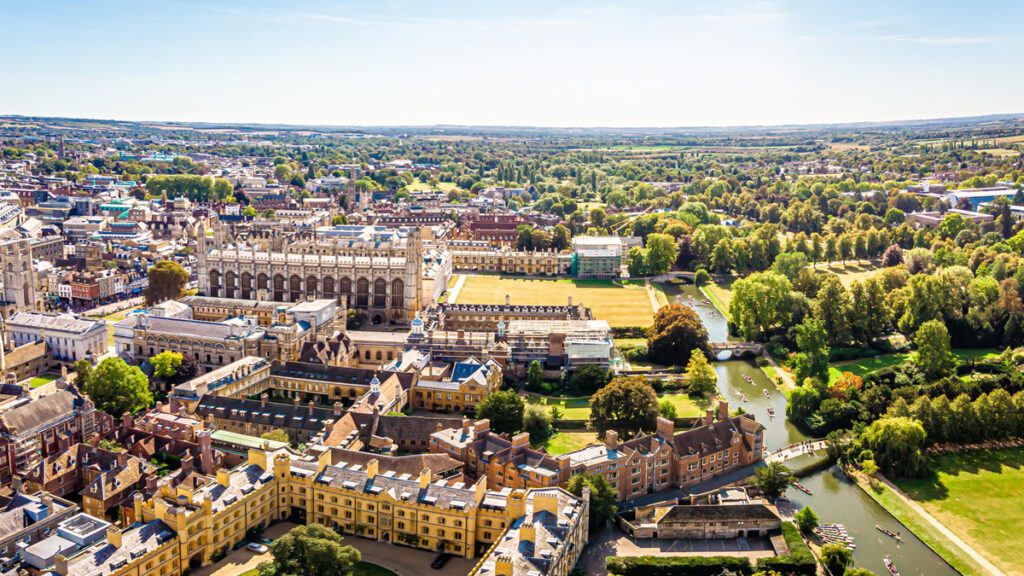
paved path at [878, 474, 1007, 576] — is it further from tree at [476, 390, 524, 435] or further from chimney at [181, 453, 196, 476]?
chimney at [181, 453, 196, 476]

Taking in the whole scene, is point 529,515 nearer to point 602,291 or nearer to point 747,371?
point 747,371

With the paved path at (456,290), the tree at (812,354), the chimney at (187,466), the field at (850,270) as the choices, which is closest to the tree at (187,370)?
the chimney at (187,466)

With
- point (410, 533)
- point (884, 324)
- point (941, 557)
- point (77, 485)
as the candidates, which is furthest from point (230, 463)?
point (884, 324)

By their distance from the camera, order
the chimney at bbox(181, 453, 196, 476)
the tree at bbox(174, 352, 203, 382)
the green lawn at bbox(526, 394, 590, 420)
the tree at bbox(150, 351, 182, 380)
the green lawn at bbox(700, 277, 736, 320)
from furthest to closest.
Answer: the green lawn at bbox(700, 277, 736, 320), the tree at bbox(174, 352, 203, 382), the tree at bbox(150, 351, 182, 380), the green lawn at bbox(526, 394, 590, 420), the chimney at bbox(181, 453, 196, 476)

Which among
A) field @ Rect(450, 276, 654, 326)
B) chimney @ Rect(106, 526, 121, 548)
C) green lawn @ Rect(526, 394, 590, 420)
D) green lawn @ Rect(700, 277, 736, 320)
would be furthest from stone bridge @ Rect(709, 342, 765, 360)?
chimney @ Rect(106, 526, 121, 548)

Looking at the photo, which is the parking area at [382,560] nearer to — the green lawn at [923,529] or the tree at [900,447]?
the green lawn at [923,529]

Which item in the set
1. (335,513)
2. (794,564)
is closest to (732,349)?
(794,564)

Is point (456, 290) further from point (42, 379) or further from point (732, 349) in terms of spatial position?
point (42, 379)
